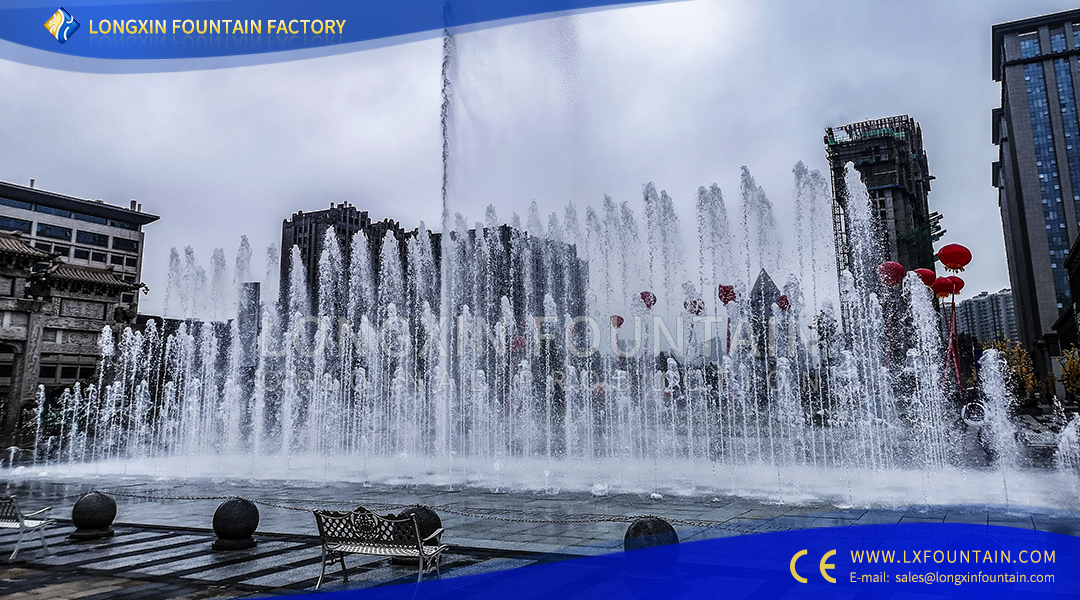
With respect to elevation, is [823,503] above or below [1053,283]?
below

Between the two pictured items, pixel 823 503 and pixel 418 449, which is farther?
pixel 418 449

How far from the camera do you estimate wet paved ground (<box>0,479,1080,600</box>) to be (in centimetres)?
608

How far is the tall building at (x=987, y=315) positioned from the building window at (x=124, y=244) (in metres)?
135

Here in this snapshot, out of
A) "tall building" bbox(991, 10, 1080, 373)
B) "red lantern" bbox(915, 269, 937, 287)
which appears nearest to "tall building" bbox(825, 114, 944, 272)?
"tall building" bbox(991, 10, 1080, 373)

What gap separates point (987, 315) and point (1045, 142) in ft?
236

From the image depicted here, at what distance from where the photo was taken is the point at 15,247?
131ft

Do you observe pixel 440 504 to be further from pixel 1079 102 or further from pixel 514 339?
pixel 1079 102

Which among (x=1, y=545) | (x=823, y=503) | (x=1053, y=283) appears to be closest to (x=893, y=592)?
(x=823, y=503)

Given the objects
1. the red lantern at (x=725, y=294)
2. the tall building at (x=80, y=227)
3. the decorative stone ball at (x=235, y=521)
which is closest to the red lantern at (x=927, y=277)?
the red lantern at (x=725, y=294)

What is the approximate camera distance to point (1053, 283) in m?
73.9

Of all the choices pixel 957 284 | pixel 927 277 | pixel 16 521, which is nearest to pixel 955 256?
pixel 957 284

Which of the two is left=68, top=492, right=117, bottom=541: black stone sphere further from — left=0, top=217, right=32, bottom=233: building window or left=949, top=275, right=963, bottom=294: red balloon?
left=0, top=217, right=32, bottom=233: building window

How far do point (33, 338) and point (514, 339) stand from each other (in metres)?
28.0

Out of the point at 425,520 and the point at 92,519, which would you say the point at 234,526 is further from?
the point at 425,520
